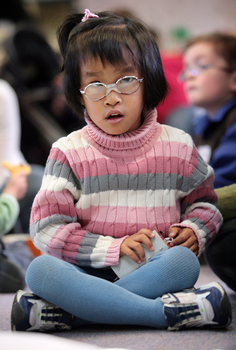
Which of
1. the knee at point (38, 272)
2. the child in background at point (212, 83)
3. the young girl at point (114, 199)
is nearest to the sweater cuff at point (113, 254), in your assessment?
the young girl at point (114, 199)

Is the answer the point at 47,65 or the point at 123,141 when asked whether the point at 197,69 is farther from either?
the point at 47,65

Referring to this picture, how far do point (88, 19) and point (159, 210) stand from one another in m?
0.43

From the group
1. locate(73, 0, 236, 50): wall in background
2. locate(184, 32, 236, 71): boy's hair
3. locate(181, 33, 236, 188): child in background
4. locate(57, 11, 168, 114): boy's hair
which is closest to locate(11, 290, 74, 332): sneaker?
locate(57, 11, 168, 114): boy's hair

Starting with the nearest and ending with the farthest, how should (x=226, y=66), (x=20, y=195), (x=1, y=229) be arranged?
(x=1, y=229) → (x=20, y=195) → (x=226, y=66)

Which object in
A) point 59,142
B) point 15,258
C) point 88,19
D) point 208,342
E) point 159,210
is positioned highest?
point 88,19

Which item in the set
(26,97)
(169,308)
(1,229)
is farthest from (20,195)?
(26,97)

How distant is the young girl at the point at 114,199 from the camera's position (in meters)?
0.76

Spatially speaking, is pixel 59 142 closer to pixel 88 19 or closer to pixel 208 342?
pixel 88 19

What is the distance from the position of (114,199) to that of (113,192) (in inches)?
0.6

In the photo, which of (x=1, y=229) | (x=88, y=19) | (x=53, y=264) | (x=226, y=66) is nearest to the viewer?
(x=53, y=264)

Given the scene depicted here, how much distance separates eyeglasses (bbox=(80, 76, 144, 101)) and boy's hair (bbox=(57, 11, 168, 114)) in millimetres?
31

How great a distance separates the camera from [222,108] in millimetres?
1507

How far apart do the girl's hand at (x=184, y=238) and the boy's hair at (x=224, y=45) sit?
3.03ft

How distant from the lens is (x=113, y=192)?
88cm
